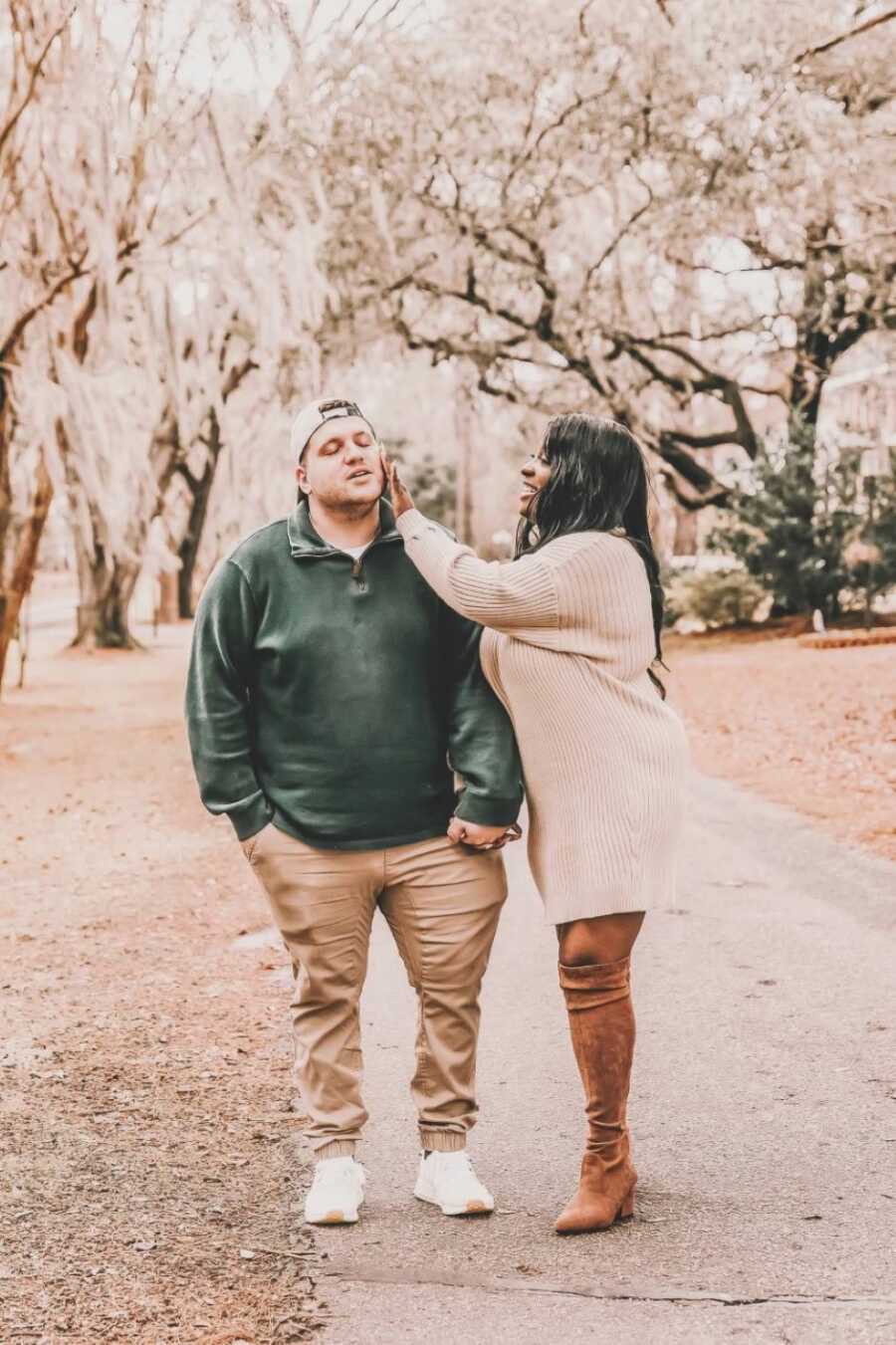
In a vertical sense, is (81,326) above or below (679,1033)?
above

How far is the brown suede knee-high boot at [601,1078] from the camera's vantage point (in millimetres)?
3264

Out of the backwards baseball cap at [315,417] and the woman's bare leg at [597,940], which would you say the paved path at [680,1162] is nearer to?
the woman's bare leg at [597,940]

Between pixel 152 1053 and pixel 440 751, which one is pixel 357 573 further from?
pixel 152 1053

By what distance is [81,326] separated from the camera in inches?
589

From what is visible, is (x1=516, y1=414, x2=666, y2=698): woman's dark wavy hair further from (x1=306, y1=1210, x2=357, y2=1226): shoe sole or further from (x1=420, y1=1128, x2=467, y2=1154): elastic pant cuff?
(x1=306, y1=1210, x2=357, y2=1226): shoe sole

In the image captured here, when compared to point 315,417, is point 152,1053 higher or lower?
lower

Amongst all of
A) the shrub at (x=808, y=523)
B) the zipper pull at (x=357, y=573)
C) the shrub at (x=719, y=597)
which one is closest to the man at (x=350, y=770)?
the zipper pull at (x=357, y=573)

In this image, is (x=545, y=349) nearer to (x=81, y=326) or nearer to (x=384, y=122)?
(x=384, y=122)

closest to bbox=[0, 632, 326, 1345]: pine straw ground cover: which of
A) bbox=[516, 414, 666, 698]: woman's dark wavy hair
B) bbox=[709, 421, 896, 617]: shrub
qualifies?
Result: bbox=[516, 414, 666, 698]: woman's dark wavy hair

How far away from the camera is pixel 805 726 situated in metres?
13.4

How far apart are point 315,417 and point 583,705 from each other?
903 mm

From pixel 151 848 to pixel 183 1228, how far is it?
5.67m

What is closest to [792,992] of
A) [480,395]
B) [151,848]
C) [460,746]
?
[460,746]

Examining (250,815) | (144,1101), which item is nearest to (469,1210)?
(250,815)
